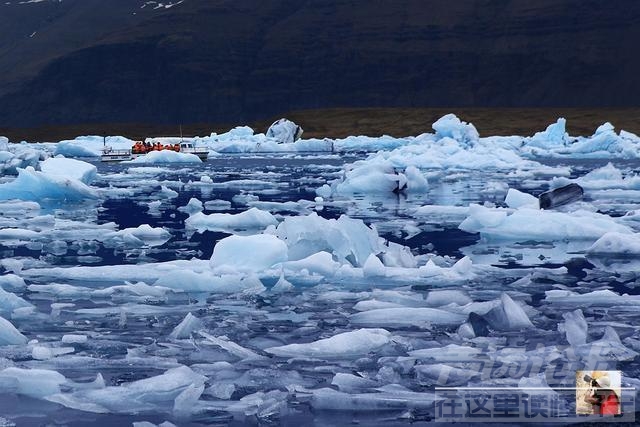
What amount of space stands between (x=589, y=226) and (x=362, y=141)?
4930 centimetres

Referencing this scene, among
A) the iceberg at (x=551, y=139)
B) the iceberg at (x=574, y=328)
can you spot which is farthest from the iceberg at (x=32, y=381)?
the iceberg at (x=551, y=139)

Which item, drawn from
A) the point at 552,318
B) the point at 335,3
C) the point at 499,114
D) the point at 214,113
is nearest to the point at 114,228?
the point at 552,318

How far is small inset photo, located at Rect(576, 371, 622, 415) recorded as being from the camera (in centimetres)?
561

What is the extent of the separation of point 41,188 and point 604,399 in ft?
57.2

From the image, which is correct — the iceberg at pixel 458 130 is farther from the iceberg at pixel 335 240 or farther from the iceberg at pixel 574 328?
the iceberg at pixel 574 328

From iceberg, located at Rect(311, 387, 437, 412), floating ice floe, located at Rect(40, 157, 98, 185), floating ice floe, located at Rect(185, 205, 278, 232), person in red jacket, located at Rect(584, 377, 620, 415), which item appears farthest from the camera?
floating ice floe, located at Rect(40, 157, 98, 185)

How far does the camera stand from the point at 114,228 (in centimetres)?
1526

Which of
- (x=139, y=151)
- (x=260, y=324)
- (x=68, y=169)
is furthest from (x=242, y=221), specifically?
(x=139, y=151)

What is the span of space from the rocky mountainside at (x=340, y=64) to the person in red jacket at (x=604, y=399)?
14953 centimetres

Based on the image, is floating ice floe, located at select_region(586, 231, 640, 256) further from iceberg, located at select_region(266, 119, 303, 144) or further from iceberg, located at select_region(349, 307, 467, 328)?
iceberg, located at select_region(266, 119, 303, 144)

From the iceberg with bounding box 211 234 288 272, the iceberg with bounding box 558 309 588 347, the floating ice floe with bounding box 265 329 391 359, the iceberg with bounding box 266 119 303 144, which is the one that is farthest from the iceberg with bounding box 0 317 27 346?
the iceberg with bounding box 266 119 303 144

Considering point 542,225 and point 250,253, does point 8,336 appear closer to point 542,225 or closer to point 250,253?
point 250,253

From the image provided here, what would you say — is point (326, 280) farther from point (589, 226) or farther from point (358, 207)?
point (358, 207)

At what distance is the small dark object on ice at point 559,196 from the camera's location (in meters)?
15.7
